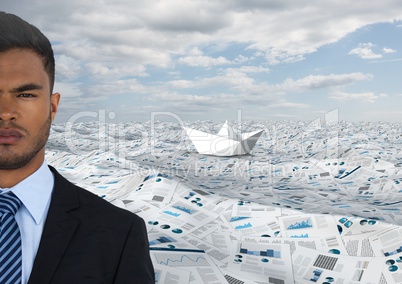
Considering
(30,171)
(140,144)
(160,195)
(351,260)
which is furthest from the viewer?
(140,144)

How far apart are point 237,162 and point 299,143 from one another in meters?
7.05

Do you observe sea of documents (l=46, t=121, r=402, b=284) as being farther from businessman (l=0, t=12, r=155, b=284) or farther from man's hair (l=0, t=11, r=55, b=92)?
man's hair (l=0, t=11, r=55, b=92)

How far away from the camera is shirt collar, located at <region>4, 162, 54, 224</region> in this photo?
1.37m

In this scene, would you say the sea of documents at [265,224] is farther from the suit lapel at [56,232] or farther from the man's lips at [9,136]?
the man's lips at [9,136]

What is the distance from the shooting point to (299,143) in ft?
56.6

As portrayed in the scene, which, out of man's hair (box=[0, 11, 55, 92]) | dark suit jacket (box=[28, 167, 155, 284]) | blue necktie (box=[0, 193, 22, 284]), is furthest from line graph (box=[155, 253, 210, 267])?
man's hair (box=[0, 11, 55, 92])

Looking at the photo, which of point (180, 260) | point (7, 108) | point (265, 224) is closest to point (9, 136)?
point (7, 108)

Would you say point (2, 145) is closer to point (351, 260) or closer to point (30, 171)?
point (30, 171)

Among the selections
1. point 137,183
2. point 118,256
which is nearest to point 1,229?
point 118,256

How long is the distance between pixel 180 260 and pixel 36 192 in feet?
7.42

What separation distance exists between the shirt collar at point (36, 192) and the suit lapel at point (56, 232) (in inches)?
1.2

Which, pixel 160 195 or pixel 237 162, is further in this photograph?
pixel 237 162

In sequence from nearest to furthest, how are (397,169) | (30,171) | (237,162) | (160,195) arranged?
1. (30,171)
2. (160,195)
3. (397,169)
4. (237,162)

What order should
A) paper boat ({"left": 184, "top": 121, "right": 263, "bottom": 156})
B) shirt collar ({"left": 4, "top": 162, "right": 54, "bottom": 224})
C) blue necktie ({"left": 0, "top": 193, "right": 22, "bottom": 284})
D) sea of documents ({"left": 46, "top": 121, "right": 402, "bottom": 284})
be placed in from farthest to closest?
paper boat ({"left": 184, "top": 121, "right": 263, "bottom": 156}), sea of documents ({"left": 46, "top": 121, "right": 402, "bottom": 284}), shirt collar ({"left": 4, "top": 162, "right": 54, "bottom": 224}), blue necktie ({"left": 0, "top": 193, "right": 22, "bottom": 284})
